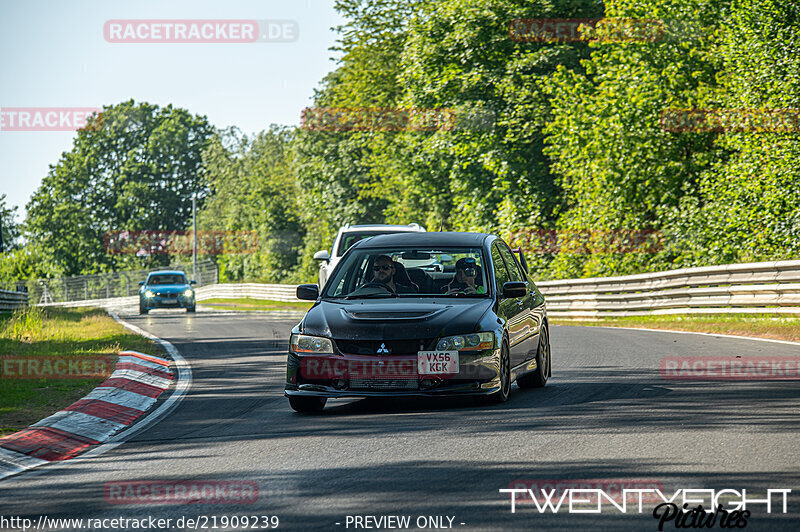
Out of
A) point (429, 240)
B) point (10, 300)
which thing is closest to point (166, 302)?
point (10, 300)

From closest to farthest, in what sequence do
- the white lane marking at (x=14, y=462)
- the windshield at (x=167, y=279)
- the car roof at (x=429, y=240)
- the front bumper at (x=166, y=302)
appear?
1. the white lane marking at (x=14, y=462)
2. the car roof at (x=429, y=240)
3. the front bumper at (x=166, y=302)
4. the windshield at (x=167, y=279)

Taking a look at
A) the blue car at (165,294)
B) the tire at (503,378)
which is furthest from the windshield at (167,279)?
the tire at (503,378)

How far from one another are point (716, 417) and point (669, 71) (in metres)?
24.8

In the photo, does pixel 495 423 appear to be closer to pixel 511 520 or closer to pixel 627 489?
pixel 627 489

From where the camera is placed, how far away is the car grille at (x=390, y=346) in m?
8.58

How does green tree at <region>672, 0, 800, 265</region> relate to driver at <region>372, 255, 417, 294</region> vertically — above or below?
above

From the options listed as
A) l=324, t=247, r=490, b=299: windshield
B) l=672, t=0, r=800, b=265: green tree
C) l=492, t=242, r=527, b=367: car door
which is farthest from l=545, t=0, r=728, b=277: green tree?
l=324, t=247, r=490, b=299: windshield

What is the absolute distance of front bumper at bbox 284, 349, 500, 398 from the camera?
28.2 ft

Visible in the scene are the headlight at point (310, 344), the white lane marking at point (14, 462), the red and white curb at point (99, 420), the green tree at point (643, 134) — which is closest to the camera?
the white lane marking at point (14, 462)

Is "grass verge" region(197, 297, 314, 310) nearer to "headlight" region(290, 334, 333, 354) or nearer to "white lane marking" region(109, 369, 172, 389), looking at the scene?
"white lane marking" region(109, 369, 172, 389)

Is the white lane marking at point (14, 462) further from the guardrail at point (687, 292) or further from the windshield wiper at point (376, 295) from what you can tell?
the guardrail at point (687, 292)

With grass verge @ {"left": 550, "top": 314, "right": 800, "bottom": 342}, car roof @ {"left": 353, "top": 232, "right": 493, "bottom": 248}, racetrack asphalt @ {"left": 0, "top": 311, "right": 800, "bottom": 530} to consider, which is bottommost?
grass verge @ {"left": 550, "top": 314, "right": 800, "bottom": 342}

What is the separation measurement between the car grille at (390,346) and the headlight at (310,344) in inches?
7.3

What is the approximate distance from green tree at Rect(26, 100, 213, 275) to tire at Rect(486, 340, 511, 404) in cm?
8491
